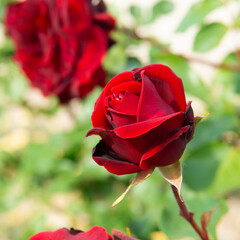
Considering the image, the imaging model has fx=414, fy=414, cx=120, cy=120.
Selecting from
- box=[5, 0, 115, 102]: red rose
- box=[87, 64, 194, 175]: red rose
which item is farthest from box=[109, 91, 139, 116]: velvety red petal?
box=[5, 0, 115, 102]: red rose

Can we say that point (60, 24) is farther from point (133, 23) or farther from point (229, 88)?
→ point (229, 88)

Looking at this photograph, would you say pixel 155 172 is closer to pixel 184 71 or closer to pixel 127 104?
pixel 184 71

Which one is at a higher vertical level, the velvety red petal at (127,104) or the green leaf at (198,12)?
the velvety red petal at (127,104)

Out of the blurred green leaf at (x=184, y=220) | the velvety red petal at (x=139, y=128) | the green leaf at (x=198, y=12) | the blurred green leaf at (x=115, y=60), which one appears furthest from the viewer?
the blurred green leaf at (x=115, y=60)

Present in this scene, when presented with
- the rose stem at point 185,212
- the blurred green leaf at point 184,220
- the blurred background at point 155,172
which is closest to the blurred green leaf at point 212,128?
the blurred background at point 155,172

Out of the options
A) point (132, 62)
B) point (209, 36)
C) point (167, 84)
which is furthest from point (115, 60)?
point (167, 84)

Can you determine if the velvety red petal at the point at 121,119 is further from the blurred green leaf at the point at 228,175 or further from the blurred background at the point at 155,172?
the blurred green leaf at the point at 228,175

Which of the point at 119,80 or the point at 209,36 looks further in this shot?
the point at 209,36

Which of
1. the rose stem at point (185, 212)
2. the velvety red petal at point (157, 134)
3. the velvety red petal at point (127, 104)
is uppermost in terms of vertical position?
the velvety red petal at point (127, 104)
